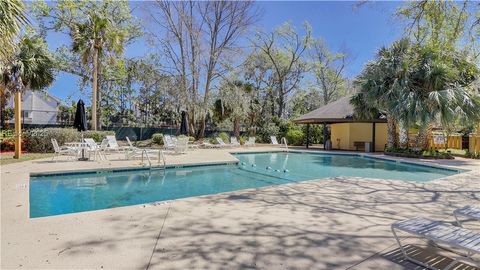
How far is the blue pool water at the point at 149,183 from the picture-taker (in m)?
6.45

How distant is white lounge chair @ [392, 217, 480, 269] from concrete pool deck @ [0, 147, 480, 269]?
0.34m

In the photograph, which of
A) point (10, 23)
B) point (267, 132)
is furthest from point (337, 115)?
point (10, 23)

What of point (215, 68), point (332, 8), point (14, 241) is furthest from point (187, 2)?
point (14, 241)

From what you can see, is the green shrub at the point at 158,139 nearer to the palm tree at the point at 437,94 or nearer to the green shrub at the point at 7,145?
the green shrub at the point at 7,145

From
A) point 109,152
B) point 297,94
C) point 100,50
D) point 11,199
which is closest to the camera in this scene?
point 11,199

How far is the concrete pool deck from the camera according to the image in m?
2.88

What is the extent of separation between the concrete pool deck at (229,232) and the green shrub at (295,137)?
60.7 feet

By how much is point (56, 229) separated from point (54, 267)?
3.77 ft

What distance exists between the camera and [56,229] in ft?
12.1

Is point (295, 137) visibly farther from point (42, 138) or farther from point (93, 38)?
point (42, 138)

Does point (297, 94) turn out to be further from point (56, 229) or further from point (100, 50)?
point (56, 229)

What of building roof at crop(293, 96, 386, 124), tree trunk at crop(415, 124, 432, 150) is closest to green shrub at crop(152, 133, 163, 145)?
building roof at crop(293, 96, 386, 124)

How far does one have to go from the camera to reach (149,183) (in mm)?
8469

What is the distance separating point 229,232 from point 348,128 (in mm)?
19615
